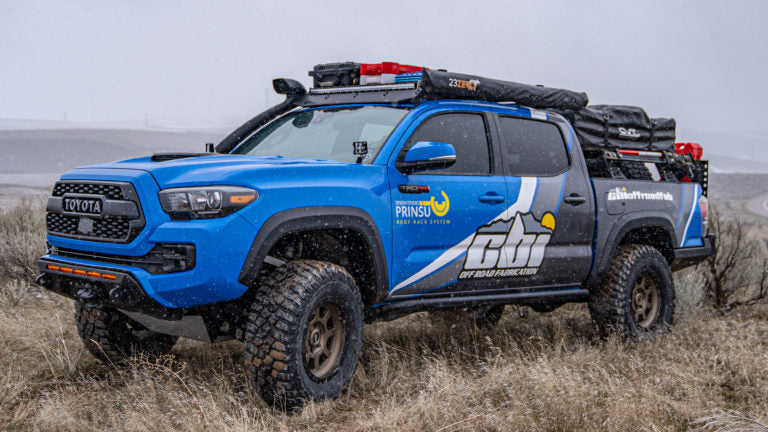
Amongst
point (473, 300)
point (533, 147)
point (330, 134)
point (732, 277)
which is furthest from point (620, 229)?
point (732, 277)

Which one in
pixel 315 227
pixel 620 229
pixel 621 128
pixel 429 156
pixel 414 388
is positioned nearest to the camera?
pixel 315 227

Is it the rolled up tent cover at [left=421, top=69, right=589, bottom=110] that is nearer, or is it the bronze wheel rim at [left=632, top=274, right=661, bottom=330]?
the rolled up tent cover at [left=421, top=69, right=589, bottom=110]

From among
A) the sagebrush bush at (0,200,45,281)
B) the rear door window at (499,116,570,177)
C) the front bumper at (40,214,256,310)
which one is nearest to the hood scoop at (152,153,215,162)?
the front bumper at (40,214,256,310)

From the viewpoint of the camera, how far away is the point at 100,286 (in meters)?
3.80

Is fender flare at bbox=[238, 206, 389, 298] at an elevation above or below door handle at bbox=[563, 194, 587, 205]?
below

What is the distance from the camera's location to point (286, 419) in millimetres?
3832

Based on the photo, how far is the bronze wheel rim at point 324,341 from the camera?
412cm

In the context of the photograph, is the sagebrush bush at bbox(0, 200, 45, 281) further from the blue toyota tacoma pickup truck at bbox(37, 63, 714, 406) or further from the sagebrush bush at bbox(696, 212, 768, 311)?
the sagebrush bush at bbox(696, 212, 768, 311)

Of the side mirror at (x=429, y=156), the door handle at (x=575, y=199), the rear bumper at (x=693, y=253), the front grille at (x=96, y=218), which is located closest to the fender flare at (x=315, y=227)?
the side mirror at (x=429, y=156)

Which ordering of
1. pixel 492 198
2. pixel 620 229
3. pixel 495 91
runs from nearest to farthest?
pixel 492 198, pixel 495 91, pixel 620 229

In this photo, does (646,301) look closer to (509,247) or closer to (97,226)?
(509,247)

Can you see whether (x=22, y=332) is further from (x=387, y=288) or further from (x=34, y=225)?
(x=34, y=225)

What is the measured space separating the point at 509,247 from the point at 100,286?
2.83 m

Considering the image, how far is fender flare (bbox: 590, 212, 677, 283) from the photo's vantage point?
6.00m
